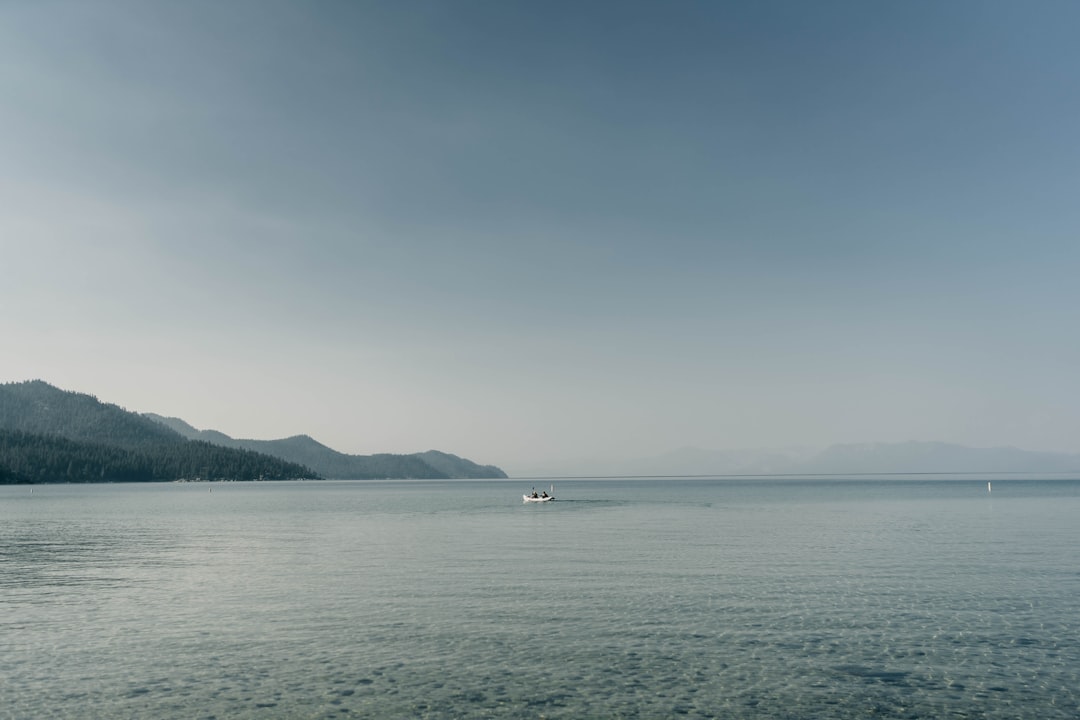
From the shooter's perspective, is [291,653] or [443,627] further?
[443,627]

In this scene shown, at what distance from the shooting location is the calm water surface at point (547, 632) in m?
22.1

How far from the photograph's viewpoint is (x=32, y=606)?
37.9 metres

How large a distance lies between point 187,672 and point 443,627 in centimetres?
Result: 999

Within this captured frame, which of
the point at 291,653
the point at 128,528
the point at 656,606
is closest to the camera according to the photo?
the point at 291,653

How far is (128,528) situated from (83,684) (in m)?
82.6

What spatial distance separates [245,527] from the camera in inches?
3932

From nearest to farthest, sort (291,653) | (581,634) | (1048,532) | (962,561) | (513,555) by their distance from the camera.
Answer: (291,653) → (581,634) → (962,561) → (513,555) → (1048,532)

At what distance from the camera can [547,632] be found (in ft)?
101

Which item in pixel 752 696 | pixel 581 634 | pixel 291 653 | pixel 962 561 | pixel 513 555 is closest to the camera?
pixel 752 696

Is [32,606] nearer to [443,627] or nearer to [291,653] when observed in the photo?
[291,653]

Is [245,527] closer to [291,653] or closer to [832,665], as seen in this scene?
[291,653]

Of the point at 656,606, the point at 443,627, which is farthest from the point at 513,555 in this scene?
the point at 443,627

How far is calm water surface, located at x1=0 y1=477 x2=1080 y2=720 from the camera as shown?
22125 millimetres

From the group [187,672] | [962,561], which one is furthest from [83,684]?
A: [962,561]
